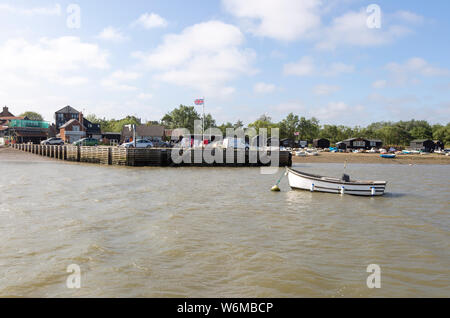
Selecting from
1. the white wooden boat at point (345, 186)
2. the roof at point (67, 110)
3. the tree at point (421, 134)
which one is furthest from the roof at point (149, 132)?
the tree at point (421, 134)

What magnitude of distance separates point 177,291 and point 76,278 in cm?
290

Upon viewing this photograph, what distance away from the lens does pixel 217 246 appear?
441 inches

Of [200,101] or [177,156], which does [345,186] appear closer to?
[177,156]

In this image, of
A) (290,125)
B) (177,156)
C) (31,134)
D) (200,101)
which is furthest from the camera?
(290,125)

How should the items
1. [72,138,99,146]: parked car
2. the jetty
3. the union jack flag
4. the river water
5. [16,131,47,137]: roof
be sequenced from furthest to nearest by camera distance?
[16,131,47,137]: roof, the union jack flag, [72,138,99,146]: parked car, the jetty, the river water

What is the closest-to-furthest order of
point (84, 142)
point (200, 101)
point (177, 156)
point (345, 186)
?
point (345, 186) → point (177, 156) → point (84, 142) → point (200, 101)

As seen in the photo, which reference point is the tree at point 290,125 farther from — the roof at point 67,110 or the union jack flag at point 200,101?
the roof at point 67,110

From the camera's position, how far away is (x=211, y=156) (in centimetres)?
4625

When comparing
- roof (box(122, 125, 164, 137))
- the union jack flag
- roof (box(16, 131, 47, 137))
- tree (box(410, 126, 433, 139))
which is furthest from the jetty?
tree (box(410, 126, 433, 139))

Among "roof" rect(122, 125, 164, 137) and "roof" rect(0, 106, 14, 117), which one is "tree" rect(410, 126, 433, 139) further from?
"roof" rect(0, 106, 14, 117)

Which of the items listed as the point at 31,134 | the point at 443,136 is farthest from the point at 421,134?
the point at 31,134

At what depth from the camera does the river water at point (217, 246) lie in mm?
8328

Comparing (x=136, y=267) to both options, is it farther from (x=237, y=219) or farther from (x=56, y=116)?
(x=56, y=116)

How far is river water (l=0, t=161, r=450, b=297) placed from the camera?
833cm
